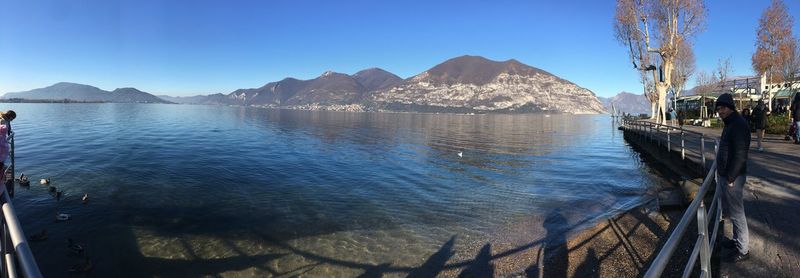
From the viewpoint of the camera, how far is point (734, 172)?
592 cm

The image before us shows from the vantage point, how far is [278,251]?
1091 centimetres

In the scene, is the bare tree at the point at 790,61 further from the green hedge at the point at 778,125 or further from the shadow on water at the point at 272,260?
the shadow on water at the point at 272,260

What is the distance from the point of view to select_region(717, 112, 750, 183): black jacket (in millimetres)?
5922

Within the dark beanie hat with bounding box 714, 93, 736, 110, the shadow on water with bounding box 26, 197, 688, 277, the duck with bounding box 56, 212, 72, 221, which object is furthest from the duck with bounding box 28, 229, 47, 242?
the dark beanie hat with bounding box 714, 93, 736, 110

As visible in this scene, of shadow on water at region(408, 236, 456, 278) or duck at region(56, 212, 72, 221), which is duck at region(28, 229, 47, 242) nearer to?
duck at region(56, 212, 72, 221)

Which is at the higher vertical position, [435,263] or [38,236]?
[38,236]

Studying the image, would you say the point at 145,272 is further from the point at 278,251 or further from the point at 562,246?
the point at 562,246

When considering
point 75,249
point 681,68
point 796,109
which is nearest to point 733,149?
point 75,249

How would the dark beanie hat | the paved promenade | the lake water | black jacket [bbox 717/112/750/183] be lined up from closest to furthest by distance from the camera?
the paved promenade → black jacket [bbox 717/112/750/183] → the dark beanie hat → the lake water

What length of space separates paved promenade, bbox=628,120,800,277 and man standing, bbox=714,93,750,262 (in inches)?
10.7

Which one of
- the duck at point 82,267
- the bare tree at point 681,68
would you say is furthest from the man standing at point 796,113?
the bare tree at point 681,68

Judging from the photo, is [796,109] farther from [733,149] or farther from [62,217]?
[62,217]

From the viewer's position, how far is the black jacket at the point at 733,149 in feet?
19.4

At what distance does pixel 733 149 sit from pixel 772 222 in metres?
2.37
